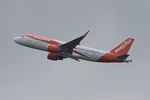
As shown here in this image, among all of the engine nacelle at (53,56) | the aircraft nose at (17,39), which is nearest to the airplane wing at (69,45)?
the engine nacelle at (53,56)

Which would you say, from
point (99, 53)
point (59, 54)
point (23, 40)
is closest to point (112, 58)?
point (99, 53)

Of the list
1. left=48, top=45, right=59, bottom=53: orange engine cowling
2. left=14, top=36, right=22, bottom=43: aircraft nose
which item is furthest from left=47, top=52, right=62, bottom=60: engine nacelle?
left=14, top=36, right=22, bottom=43: aircraft nose

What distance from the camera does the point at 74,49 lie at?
13400 centimetres

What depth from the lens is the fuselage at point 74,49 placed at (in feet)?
434

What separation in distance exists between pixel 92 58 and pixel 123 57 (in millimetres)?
7594

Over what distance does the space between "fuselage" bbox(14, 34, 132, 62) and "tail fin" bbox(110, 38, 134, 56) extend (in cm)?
259

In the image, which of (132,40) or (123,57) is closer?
(123,57)

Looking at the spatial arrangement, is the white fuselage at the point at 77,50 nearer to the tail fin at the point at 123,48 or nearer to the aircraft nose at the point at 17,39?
the aircraft nose at the point at 17,39

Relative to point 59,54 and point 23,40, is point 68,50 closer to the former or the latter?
point 59,54

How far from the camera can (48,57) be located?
137m

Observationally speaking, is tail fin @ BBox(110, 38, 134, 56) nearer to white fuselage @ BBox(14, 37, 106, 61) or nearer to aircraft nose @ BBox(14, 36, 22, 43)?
white fuselage @ BBox(14, 37, 106, 61)

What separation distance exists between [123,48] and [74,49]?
1179cm

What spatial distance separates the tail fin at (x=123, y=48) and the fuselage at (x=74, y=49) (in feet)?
8.51

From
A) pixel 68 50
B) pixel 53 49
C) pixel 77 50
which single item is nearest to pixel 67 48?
pixel 68 50
